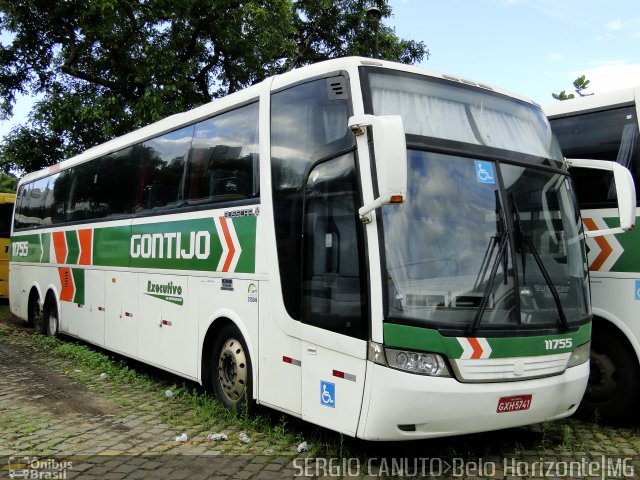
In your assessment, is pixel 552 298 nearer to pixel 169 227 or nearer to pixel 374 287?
pixel 374 287

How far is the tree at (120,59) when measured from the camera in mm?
14969

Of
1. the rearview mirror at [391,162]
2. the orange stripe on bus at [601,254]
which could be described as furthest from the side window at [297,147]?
the orange stripe on bus at [601,254]

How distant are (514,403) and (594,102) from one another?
12.7 ft

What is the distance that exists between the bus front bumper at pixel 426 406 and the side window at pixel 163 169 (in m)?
4.04

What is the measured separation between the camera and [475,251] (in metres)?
4.75

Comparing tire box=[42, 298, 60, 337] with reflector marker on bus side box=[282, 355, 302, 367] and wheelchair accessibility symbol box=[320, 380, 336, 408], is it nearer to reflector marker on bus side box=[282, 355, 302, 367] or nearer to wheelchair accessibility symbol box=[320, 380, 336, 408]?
reflector marker on bus side box=[282, 355, 302, 367]

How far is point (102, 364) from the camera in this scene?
929cm

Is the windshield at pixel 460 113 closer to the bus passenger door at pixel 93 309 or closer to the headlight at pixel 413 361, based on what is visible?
the headlight at pixel 413 361

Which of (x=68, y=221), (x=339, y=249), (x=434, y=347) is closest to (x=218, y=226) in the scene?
(x=339, y=249)

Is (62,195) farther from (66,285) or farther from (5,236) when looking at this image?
(5,236)

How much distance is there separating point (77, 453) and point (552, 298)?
4278mm

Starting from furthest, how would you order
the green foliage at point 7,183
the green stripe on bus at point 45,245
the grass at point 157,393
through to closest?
the green foliage at point 7,183
the green stripe on bus at point 45,245
the grass at point 157,393

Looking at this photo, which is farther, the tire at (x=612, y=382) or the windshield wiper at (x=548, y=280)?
the tire at (x=612, y=382)

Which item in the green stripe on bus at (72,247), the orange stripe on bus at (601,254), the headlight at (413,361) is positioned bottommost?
the headlight at (413,361)
